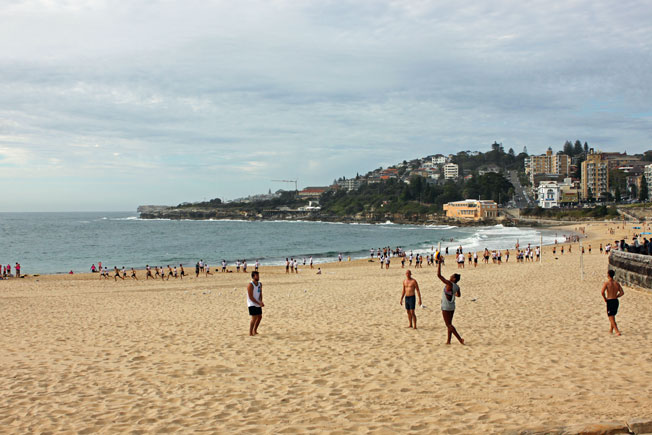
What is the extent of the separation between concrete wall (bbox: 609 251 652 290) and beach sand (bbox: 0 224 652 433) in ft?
3.13

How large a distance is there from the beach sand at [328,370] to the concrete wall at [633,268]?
955 millimetres

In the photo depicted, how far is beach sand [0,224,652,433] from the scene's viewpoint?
503 cm

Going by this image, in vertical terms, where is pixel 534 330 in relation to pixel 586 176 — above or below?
below

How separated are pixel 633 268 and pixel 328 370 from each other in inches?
494

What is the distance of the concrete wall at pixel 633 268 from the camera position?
13.8 metres

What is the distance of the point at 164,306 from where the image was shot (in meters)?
15.2

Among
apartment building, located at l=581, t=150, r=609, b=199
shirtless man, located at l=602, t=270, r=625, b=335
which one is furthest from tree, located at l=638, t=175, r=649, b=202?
shirtless man, located at l=602, t=270, r=625, b=335

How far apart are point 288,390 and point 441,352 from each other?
9.65 feet

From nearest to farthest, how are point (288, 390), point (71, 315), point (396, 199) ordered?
point (288, 390) < point (71, 315) < point (396, 199)

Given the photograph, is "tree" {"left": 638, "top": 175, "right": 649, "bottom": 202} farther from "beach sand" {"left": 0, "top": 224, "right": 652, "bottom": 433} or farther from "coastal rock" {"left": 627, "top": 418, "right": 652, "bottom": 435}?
"coastal rock" {"left": 627, "top": 418, "right": 652, "bottom": 435}

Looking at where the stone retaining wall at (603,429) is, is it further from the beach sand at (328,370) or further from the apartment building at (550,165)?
the apartment building at (550,165)

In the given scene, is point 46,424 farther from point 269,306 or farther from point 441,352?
point 269,306

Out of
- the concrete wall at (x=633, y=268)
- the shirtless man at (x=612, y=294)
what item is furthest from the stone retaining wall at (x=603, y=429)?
the concrete wall at (x=633, y=268)

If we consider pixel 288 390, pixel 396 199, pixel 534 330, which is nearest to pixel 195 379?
pixel 288 390
